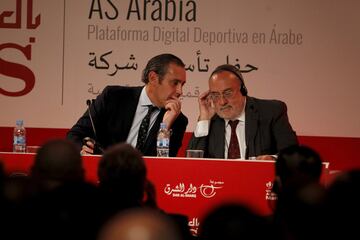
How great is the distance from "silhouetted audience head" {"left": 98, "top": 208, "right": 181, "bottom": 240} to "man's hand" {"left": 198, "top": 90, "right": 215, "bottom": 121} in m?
4.47

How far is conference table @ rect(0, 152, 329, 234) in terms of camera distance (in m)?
5.68

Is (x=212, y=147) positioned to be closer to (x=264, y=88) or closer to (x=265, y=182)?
(x=265, y=182)

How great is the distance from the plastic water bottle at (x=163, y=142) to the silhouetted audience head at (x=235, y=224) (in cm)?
403

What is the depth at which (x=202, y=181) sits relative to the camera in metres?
5.73

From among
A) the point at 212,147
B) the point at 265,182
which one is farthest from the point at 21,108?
the point at 265,182

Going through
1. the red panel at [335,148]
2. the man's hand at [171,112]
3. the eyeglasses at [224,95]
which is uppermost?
the eyeglasses at [224,95]

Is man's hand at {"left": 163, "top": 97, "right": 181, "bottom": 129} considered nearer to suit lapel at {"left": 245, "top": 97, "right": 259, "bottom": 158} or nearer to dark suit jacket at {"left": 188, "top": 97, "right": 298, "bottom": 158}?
dark suit jacket at {"left": 188, "top": 97, "right": 298, "bottom": 158}

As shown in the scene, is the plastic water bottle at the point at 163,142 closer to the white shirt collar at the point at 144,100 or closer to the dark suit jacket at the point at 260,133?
the dark suit jacket at the point at 260,133

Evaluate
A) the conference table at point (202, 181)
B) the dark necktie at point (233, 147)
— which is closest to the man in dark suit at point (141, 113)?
the dark necktie at point (233, 147)

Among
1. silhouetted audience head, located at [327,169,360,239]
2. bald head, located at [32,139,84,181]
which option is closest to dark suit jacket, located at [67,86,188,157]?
bald head, located at [32,139,84,181]

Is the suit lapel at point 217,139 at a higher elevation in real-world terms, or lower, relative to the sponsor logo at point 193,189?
higher

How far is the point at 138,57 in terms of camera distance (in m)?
8.29

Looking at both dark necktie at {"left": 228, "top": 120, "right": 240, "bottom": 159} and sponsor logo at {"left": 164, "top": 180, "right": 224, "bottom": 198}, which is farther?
dark necktie at {"left": 228, "top": 120, "right": 240, "bottom": 159}

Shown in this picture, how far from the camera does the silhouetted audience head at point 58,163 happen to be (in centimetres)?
353
